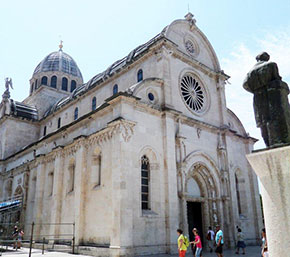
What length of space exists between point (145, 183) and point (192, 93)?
30.0ft

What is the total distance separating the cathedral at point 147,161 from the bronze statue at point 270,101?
10459 mm

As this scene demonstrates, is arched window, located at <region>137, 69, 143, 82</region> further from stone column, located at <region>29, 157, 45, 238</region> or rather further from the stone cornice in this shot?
stone column, located at <region>29, 157, 45, 238</region>

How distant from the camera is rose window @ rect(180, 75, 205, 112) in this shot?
73.8ft

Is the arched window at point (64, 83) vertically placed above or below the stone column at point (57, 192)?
above

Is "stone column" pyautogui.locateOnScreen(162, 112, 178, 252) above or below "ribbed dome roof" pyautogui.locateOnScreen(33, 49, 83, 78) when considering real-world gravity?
below

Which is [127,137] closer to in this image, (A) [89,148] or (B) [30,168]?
(A) [89,148]

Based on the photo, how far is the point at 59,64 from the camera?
133 feet

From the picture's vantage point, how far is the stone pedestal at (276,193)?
536cm

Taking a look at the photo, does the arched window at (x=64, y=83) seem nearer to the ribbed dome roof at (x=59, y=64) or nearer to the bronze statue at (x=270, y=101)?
the ribbed dome roof at (x=59, y=64)

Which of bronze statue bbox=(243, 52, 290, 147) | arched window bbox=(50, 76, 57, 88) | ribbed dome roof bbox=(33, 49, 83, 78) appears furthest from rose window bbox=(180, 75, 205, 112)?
ribbed dome roof bbox=(33, 49, 83, 78)

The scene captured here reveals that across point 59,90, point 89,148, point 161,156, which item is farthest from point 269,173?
point 59,90

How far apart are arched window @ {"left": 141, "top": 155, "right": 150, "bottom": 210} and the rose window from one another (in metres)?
6.64

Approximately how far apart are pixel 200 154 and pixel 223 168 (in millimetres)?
2813

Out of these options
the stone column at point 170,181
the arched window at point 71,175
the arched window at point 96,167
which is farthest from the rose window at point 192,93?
the arched window at point 71,175
